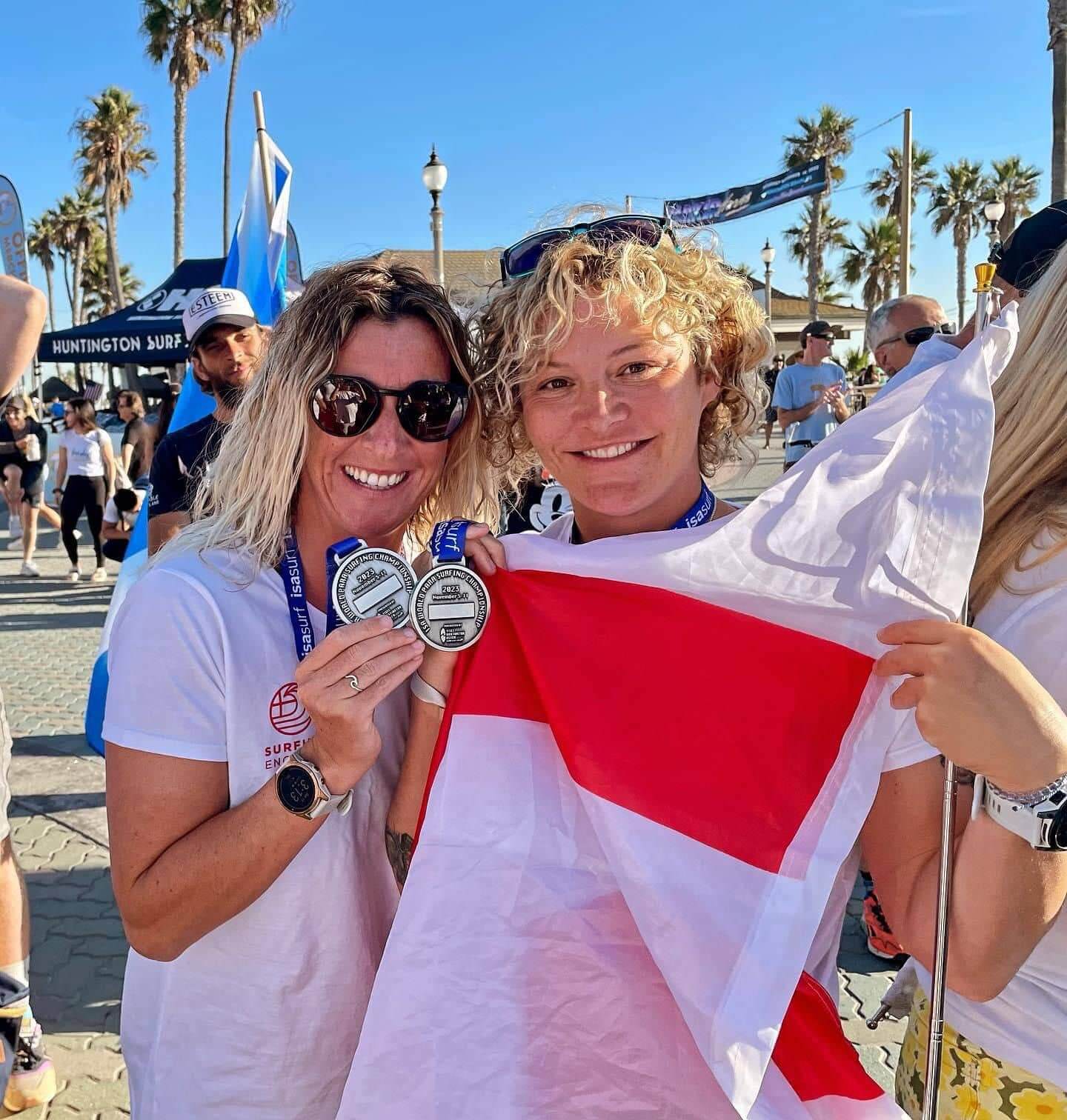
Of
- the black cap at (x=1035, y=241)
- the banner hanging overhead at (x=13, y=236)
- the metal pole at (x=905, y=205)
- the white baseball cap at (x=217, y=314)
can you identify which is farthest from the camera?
the metal pole at (x=905, y=205)

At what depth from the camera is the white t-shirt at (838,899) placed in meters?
1.57

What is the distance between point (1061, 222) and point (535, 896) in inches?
95.4

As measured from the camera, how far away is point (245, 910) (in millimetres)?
1706

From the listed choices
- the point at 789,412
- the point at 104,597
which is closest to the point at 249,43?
the point at 104,597

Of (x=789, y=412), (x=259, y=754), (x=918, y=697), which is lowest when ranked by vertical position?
(x=259, y=754)

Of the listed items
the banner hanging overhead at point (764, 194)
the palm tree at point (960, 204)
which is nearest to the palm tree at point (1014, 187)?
the palm tree at point (960, 204)

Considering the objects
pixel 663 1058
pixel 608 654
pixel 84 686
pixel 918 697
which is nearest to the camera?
pixel 918 697

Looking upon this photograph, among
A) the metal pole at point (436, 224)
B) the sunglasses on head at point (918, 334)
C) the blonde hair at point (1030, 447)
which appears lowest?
the blonde hair at point (1030, 447)

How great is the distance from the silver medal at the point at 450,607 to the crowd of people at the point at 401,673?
62 mm

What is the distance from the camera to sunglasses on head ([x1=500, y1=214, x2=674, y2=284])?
1.97 m

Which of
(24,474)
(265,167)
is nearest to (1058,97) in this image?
(265,167)

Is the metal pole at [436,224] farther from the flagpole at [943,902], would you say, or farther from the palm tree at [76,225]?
the palm tree at [76,225]

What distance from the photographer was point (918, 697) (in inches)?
56.2

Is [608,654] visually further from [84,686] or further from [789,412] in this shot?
[789,412]
